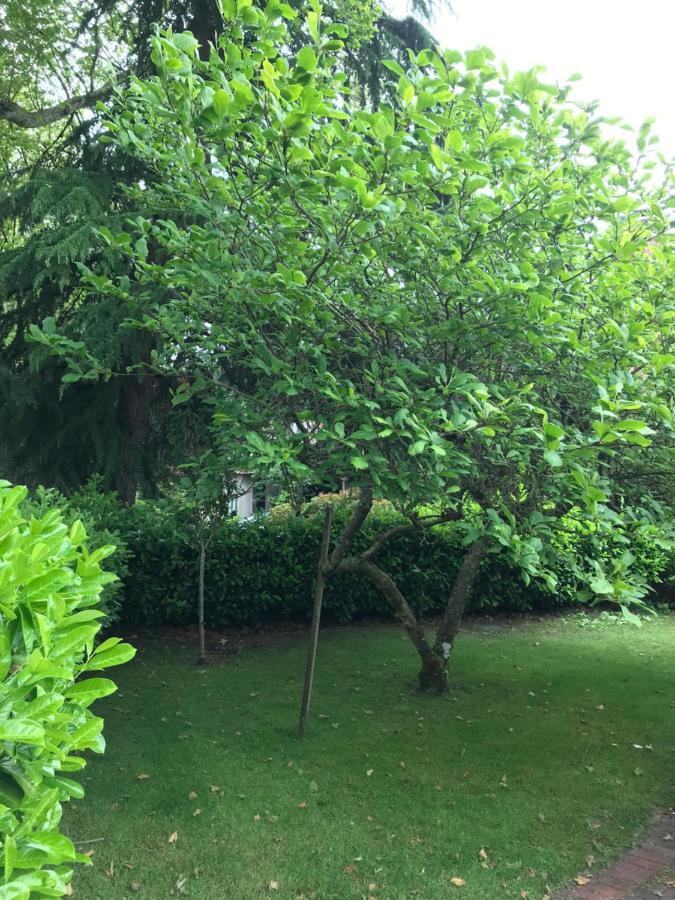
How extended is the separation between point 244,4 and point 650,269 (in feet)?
8.60

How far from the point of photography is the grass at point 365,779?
3.33 m

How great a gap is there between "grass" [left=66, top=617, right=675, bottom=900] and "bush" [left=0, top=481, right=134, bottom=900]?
6.84 ft

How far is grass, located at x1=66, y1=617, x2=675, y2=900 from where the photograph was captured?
333 cm

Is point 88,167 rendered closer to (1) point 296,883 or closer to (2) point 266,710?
(2) point 266,710

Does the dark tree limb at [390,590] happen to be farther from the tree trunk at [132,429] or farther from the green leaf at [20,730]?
the green leaf at [20,730]

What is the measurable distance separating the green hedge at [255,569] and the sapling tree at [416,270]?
3482mm

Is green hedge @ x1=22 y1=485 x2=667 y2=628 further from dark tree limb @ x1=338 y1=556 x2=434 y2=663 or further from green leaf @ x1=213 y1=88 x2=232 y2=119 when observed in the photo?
green leaf @ x1=213 y1=88 x2=232 y2=119

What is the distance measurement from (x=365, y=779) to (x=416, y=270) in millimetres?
3167

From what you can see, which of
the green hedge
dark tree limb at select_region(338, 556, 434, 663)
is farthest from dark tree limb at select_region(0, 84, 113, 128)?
dark tree limb at select_region(338, 556, 434, 663)

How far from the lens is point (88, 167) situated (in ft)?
25.9

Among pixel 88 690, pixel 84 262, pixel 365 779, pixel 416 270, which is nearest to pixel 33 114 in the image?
pixel 84 262

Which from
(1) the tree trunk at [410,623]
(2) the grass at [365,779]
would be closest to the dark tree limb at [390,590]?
(1) the tree trunk at [410,623]

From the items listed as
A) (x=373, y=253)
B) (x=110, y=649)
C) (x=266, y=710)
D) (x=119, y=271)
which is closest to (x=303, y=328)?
(x=373, y=253)

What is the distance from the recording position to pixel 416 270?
3627 mm
